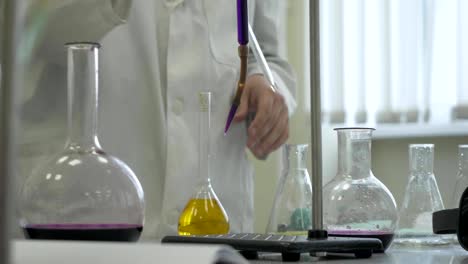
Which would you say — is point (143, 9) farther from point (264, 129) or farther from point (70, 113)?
point (70, 113)

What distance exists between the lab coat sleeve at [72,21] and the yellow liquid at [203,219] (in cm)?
33

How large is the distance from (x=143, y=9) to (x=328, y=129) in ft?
4.48

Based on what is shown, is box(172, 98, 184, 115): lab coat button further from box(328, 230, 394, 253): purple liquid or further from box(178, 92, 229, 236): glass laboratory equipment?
Answer: box(328, 230, 394, 253): purple liquid

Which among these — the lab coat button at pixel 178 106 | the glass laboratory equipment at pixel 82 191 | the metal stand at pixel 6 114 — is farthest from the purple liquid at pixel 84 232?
the lab coat button at pixel 178 106

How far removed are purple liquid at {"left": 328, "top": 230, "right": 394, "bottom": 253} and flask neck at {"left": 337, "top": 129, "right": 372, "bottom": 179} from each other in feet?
0.25

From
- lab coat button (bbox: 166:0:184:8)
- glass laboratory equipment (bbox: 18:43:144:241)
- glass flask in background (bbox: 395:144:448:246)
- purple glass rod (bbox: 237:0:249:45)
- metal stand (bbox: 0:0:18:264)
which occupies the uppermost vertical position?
lab coat button (bbox: 166:0:184:8)

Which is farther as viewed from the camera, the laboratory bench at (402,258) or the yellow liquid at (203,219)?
the yellow liquid at (203,219)

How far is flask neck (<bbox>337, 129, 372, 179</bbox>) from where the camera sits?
2.94 ft

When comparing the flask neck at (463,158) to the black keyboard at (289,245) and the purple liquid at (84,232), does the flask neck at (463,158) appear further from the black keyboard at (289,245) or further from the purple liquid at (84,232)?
the purple liquid at (84,232)

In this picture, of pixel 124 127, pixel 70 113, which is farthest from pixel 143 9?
pixel 70 113

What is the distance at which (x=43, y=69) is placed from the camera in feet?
4.13

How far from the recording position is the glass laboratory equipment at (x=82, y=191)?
60cm

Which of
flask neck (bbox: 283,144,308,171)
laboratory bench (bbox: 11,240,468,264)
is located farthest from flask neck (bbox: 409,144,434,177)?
laboratory bench (bbox: 11,240,468,264)

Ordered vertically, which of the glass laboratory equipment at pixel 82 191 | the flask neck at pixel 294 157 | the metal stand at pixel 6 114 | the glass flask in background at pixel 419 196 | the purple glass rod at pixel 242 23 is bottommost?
the glass flask in background at pixel 419 196
